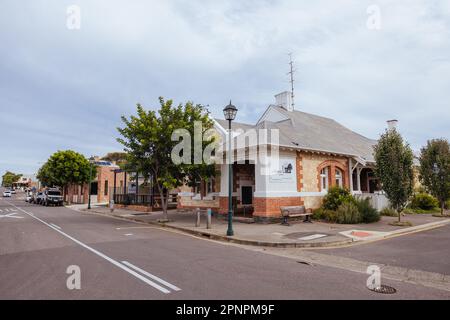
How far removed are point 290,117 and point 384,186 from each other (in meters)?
8.61

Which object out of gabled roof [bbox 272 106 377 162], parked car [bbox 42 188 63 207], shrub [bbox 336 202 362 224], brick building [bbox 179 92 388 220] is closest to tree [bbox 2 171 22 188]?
parked car [bbox 42 188 63 207]

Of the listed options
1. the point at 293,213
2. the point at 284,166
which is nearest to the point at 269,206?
the point at 293,213

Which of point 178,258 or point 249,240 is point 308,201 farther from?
point 178,258

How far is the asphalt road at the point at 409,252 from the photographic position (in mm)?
7230

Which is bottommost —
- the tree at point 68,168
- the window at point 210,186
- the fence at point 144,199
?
the fence at point 144,199

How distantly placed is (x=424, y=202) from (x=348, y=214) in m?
11.5

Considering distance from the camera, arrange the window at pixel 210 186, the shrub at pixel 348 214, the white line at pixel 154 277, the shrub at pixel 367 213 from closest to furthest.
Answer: the white line at pixel 154 277, the shrub at pixel 348 214, the shrub at pixel 367 213, the window at pixel 210 186

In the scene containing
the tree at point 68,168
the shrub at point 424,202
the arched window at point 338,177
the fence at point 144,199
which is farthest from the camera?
the tree at point 68,168

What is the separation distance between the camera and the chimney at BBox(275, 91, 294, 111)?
23.5 meters

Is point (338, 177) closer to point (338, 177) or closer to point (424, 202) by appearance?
point (338, 177)

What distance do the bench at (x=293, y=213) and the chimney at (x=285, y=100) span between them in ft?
35.4

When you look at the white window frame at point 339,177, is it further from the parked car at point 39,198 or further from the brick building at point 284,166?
the parked car at point 39,198

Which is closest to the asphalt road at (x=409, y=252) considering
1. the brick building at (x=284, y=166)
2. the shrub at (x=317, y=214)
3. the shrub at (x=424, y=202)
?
the shrub at (x=317, y=214)

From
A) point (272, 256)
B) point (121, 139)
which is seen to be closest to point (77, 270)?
point (272, 256)
